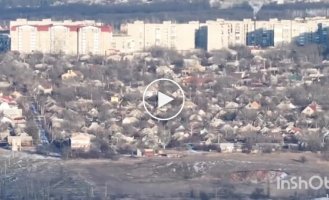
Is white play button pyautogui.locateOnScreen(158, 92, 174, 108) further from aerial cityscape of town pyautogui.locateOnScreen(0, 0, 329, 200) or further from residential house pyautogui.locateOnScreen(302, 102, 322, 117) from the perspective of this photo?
residential house pyautogui.locateOnScreen(302, 102, 322, 117)

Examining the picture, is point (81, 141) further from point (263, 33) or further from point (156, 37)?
point (263, 33)

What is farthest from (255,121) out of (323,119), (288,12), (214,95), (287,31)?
(288,12)

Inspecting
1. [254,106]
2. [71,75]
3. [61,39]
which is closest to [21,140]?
[254,106]

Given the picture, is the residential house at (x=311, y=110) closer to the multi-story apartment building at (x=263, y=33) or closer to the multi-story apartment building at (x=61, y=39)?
the multi-story apartment building at (x=61, y=39)

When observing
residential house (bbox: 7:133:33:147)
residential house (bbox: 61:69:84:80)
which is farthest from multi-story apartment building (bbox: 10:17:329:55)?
residential house (bbox: 7:133:33:147)

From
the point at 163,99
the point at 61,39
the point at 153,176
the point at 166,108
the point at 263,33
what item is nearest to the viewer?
the point at 153,176

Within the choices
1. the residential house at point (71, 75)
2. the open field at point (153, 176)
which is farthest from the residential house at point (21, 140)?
the residential house at point (71, 75)
